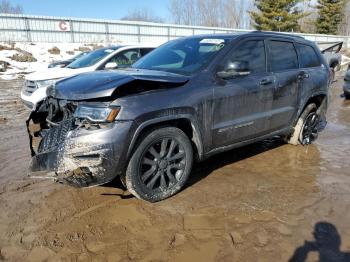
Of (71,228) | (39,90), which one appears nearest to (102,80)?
(71,228)

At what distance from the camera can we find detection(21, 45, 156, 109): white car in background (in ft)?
25.6

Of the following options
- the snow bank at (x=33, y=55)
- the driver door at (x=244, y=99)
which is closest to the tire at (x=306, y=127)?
the driver door at (x=244, y=99)

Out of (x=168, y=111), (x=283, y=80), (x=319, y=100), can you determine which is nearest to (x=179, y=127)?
(x=168, y=111)

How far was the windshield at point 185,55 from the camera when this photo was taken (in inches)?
168

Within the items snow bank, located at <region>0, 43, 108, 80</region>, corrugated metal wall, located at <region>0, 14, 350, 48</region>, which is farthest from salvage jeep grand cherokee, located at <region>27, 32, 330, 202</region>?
corrugated metal wall, located at <region>0, 14, 350, 48</region>

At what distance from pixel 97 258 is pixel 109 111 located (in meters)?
1.30

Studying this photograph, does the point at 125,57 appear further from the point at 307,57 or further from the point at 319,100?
the point at 319,100

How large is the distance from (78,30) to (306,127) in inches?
979

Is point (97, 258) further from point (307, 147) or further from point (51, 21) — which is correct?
point (51, 21)

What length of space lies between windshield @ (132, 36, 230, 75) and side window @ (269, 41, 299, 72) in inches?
32.3

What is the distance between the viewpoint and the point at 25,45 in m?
24.4

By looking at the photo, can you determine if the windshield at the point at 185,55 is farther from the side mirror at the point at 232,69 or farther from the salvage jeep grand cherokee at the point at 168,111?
the side mirror at the point at 232,69

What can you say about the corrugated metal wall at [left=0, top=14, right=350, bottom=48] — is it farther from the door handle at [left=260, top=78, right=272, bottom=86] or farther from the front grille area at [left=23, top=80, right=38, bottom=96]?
the door handle at [left=260, top=78, right=272, bottom=86]

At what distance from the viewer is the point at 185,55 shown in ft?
15.0
